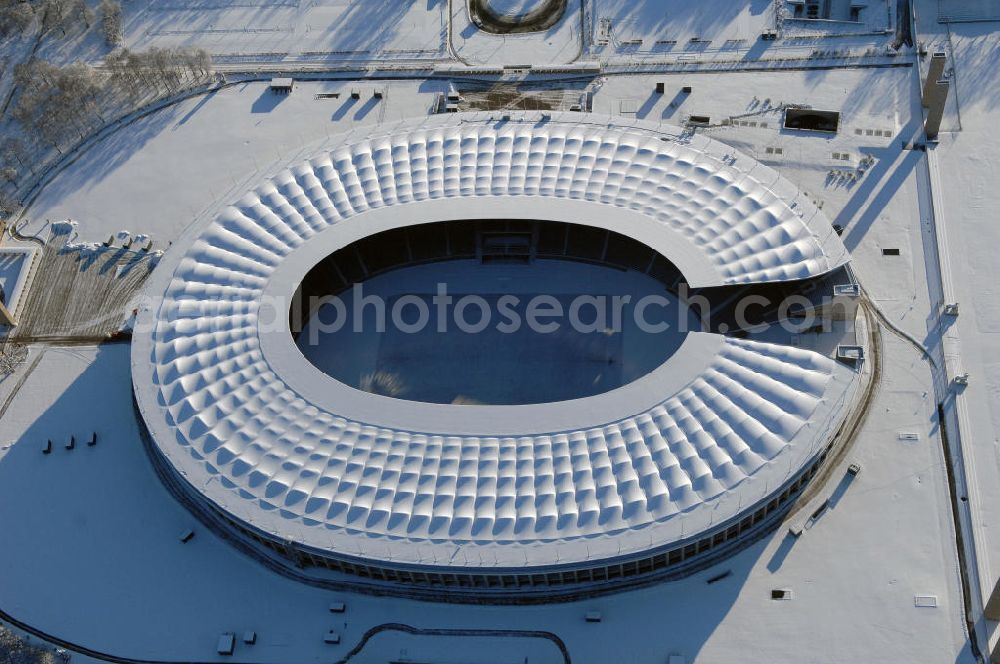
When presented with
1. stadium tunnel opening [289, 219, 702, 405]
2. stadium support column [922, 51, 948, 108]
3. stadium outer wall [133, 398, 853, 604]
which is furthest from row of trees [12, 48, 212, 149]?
stadium support column [922, 51, 948, 108]

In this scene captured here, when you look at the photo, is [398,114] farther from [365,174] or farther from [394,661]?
[394,661]

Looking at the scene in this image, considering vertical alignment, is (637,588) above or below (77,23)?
below

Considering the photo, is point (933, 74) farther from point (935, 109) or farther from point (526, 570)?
point (526, 570)

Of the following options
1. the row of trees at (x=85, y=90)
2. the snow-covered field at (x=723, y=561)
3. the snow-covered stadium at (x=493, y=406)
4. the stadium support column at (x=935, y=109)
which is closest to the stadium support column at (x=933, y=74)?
the stadium support column at (x=935, y=109)

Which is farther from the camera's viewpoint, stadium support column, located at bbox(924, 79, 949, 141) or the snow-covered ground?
the snow-covered ground

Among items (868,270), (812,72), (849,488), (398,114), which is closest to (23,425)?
(398,114)

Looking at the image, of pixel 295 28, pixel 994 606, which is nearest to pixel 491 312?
pixel 295 28

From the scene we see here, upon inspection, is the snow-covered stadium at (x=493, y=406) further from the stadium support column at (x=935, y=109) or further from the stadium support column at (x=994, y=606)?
the stadium support column at (x=935, y=109)

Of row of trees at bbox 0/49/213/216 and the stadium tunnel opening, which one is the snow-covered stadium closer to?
the stadium tunnel opening
